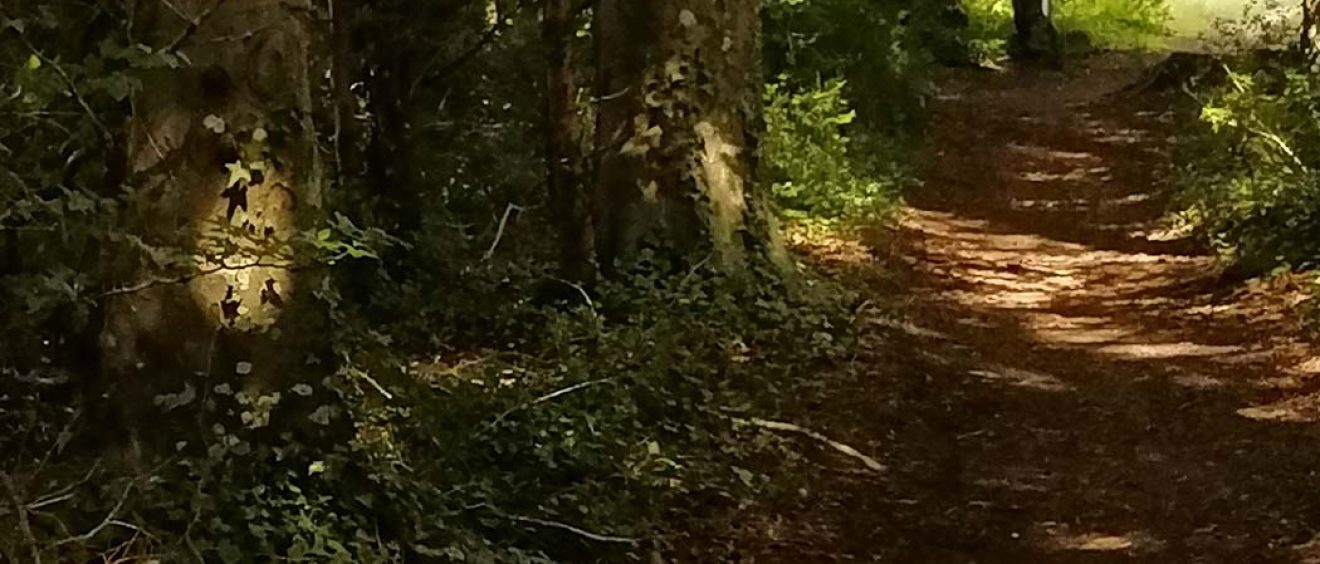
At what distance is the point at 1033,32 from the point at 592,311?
745 inches

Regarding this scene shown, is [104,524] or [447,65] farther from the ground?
[447,65]

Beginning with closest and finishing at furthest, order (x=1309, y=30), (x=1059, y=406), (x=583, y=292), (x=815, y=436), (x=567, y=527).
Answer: (x=567, y=527) < (x=815, y=436) < (x=1059, y=406) < (x=583, y=292) < (x=1309, y=30)

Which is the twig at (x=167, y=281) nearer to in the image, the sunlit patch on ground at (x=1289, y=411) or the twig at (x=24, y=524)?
the twig at (x=24, y=524)

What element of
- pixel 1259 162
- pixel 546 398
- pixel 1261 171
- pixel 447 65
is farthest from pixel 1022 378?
pixel 1259 162

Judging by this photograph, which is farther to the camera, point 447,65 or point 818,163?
point 818,163

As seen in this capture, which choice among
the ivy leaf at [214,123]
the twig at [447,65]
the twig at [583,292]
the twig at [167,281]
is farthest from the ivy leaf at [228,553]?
the twig at [447,65]

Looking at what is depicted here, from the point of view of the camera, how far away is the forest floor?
5.89 metres

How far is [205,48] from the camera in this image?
4320mm

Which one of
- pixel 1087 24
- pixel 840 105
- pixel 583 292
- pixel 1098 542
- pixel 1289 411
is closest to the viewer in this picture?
pixel 1098 542

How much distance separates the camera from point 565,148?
8492 millimetres

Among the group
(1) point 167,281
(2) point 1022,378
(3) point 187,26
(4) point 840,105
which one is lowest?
(2) point 1022,378

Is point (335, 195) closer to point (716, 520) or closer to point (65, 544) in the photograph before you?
point (716, 520)

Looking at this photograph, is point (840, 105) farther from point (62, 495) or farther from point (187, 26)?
point (62, 495)

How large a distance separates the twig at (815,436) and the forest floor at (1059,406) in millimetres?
72
